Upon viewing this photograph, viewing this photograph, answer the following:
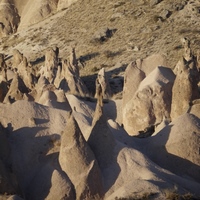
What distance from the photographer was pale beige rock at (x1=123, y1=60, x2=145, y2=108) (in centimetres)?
2586

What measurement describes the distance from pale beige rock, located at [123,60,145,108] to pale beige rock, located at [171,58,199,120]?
11.4ft

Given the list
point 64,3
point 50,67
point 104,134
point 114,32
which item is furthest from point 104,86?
point 64,3

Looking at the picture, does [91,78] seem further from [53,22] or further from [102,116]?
[102,116]

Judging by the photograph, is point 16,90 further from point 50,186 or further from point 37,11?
point 37,11

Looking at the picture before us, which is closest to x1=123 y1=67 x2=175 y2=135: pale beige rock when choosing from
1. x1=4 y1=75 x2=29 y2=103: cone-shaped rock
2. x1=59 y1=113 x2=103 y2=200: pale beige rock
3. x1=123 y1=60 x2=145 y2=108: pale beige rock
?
x1=123 y1=60 x2=145 y2=108: pale beige rock

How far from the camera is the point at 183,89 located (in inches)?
874

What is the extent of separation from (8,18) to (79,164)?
5874 cm

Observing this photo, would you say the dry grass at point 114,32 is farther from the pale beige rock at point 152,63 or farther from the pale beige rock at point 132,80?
the pale beige rock at point 132,80

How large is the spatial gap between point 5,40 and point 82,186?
45.7 meters

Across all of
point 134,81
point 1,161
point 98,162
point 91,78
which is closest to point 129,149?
point 98,162

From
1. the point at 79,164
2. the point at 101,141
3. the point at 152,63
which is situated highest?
the point at 79,164

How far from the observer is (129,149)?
15914mm

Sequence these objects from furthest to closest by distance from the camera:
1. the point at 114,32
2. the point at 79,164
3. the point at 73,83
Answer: the point at 114,32, the point at 73,83, the point at 79,164

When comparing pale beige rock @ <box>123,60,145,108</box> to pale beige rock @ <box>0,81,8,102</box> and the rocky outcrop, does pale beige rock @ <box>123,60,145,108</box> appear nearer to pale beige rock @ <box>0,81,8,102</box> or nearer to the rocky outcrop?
pale beige rock @ <box>0,81,8,102</box>
